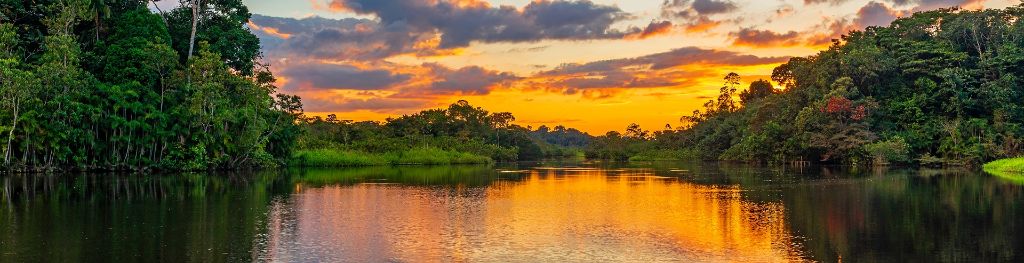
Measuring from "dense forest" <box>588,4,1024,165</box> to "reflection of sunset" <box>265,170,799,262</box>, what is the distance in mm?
40346

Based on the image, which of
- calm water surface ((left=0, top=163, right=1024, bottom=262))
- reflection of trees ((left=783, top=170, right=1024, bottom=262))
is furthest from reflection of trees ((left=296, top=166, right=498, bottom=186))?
reflection of trees ((left=783, top=170, right=1024, bottom=262))

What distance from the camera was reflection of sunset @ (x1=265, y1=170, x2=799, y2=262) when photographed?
13391 mm

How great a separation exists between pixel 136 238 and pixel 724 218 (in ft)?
44.2

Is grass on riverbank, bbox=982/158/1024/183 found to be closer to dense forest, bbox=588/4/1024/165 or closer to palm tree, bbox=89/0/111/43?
dense forest, bbox=588/4/1024/165

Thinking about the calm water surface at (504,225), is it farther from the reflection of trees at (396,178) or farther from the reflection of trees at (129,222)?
the reflection of trees at (396,178)

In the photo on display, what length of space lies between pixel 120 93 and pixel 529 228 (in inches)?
1349

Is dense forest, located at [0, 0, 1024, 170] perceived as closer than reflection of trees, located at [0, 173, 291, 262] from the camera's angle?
No

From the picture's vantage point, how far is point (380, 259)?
12.6m

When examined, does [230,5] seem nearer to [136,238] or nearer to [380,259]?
[136,238]

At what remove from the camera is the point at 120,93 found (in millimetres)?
42812

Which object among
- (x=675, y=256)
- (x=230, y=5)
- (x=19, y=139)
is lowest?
(x=675, y=256)

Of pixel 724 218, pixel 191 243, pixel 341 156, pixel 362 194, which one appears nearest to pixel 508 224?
pixel 724 218

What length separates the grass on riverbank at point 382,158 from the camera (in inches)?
2484

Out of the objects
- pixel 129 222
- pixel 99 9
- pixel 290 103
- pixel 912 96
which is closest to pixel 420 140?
pixel 290 103
